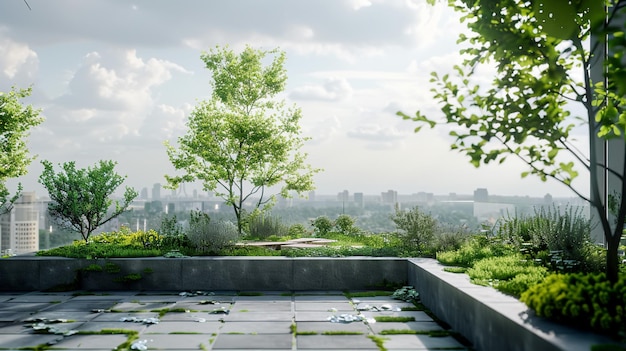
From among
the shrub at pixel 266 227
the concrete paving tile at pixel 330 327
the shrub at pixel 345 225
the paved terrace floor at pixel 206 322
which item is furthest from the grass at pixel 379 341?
the shrub at pixel 345 225

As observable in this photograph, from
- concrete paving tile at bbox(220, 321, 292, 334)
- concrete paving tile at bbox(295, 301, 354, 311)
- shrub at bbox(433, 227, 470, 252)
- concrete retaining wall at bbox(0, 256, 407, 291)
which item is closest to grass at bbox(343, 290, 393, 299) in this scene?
concrete retaining wall at bbox(0, 256, 407, 291)

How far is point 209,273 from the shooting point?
830cm

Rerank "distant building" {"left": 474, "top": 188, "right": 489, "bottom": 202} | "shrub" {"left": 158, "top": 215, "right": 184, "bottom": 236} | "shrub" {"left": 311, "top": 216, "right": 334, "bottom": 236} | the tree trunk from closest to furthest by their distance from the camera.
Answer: the tree trunk
"shrub" {"left": 158, "top": 215, "right": 184, "bottom": 236}
"shrub" {"left": 311, "top": 216, "right": 334, "bottom": 236}
"distant building" {"left": 474, "top": 188, "right": 489, "bottom": 202}

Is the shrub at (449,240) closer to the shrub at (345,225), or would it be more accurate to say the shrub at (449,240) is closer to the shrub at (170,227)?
the shrub at (170,227)

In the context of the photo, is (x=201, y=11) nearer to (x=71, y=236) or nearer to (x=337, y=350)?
(x=71, y=236)

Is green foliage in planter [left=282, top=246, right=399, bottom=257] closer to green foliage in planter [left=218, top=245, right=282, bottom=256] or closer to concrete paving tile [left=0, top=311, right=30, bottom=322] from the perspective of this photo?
green foliage in planter [left=218, top=245, right=282, bottom=256]

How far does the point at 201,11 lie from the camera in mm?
10062

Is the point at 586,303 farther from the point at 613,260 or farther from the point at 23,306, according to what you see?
the point at 23,306

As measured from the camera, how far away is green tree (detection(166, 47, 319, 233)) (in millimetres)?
13578

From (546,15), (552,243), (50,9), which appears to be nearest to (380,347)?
(552,243)

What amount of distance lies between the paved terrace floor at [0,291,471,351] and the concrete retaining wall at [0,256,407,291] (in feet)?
1.07

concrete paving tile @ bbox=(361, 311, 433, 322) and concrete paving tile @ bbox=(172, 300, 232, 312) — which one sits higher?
concrete paving tile @ bbox=(361, 311, 433, 322)

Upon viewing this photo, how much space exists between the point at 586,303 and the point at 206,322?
378cm

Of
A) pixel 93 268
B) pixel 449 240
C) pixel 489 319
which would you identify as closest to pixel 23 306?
pixel 93 268
